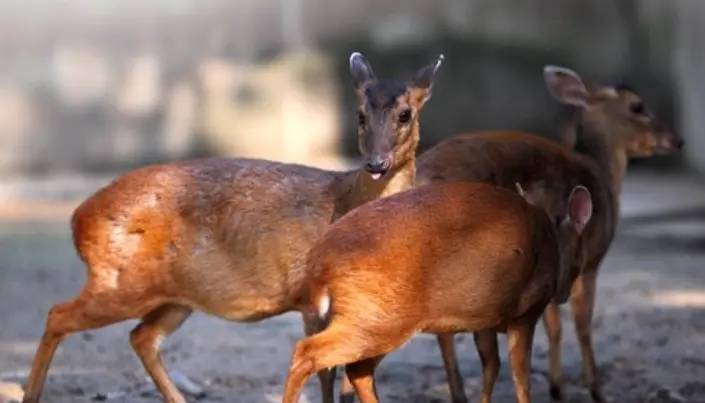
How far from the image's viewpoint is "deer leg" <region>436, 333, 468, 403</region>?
6617 mm

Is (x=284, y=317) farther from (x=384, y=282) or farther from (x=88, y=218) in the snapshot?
(x=384, y=282)

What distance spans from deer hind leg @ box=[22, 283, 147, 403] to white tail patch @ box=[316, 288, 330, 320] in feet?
4.35

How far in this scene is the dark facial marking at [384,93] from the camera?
5.99m

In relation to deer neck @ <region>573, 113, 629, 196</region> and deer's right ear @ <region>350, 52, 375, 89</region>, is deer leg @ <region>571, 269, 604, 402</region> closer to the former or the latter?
deer neck @ <region>573, 113, 629, 196</region>

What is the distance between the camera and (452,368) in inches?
262

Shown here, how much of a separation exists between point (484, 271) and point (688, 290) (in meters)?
4.77

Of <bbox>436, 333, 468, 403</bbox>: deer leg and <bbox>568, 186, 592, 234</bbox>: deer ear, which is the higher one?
<bbox>568, 186, 592, 234</bbox>: deer ear

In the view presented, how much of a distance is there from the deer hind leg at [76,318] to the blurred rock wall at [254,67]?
9.54m

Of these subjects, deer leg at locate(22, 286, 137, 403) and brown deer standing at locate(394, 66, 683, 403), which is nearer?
deer leg at locate(22, 286, 137, 403)

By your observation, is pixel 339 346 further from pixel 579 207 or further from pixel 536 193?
pixel 536 193

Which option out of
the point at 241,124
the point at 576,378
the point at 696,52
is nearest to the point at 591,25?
the point at 696,52

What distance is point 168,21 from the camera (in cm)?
1605

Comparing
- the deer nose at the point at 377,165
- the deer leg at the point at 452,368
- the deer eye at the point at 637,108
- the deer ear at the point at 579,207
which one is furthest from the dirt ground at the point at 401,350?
the deer nose at the point at 377,165

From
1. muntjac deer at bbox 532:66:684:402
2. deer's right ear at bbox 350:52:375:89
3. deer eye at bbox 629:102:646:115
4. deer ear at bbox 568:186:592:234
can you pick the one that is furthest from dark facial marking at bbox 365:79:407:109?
deer eye at bbox 629:102:646:115
